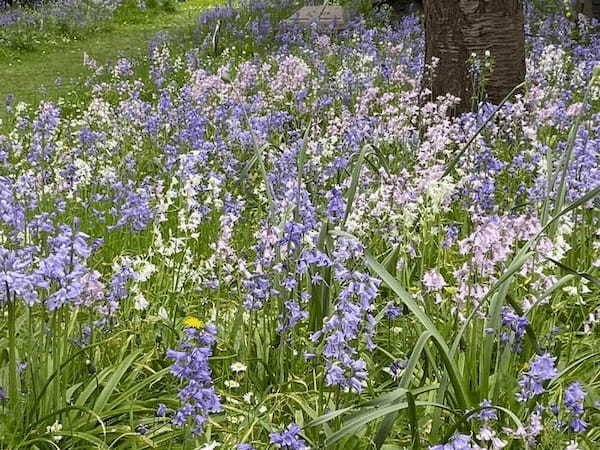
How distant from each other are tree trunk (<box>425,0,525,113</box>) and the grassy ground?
475cm

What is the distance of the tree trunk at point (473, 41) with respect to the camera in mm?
6480

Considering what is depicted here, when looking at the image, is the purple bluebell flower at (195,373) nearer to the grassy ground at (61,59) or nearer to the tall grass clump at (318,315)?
the tall grass clump at (318,315)

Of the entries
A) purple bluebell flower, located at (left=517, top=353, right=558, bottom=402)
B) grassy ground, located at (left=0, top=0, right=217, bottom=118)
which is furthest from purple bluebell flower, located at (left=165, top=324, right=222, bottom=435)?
grassy ground, located at (left=0, top=0, right=217, bottom=118)

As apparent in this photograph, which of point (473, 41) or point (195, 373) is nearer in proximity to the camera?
point (195, 373)

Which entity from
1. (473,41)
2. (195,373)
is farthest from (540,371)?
(473,41)

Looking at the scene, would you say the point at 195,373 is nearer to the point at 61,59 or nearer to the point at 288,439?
the point at 288,439

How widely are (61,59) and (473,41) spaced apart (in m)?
8.84

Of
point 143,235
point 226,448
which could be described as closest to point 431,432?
point 226,448

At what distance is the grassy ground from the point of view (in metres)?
10.8

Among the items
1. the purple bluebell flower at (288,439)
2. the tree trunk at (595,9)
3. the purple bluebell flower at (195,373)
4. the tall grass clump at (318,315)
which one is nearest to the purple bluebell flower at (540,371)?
the tall grass clump at (318,315)

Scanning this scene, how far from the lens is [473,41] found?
652 cm

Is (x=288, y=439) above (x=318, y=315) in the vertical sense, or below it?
above

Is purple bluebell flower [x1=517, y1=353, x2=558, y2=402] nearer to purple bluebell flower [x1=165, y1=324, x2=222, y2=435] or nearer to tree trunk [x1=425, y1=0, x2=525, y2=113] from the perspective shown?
purple bluebell flower [x1=165, y1=324, x2=222, y2=435]

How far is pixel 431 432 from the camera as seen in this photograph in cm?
266
